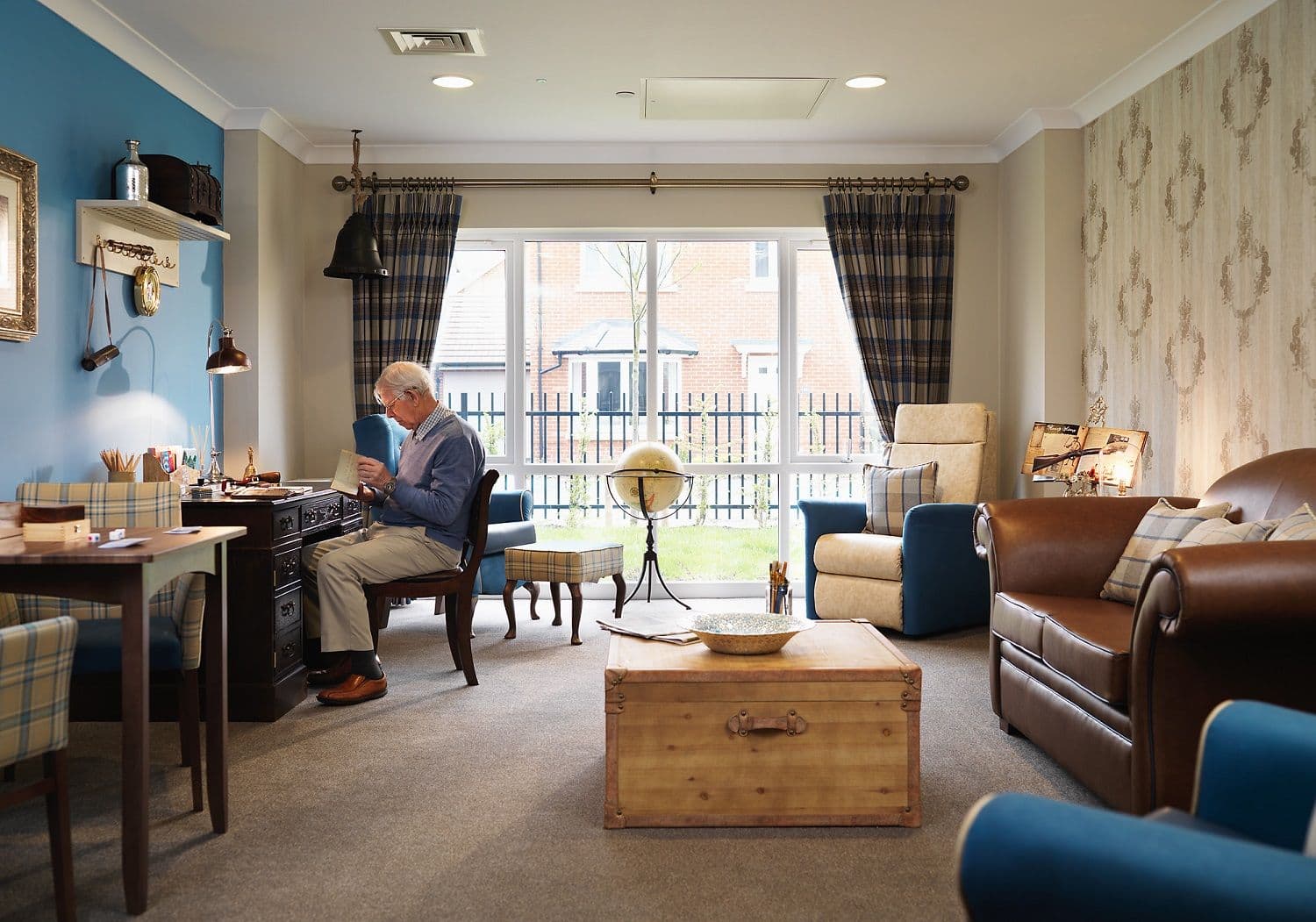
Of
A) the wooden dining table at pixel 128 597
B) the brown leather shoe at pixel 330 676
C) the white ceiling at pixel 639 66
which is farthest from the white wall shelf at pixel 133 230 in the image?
the wooden dining table at pixel 128 597

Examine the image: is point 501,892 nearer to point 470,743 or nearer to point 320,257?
point 470,743

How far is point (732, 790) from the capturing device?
8.16 feet

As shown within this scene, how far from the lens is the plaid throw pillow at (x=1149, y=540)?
302cm

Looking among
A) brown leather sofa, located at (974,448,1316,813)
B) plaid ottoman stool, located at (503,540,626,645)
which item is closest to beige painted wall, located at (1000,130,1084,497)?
brown leather sofa, located at (974,448,1316,813)

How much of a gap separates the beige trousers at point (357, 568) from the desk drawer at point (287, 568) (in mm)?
78

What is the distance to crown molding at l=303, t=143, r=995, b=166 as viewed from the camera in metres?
5.77

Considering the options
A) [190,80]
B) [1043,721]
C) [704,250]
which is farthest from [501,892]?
[704,250]

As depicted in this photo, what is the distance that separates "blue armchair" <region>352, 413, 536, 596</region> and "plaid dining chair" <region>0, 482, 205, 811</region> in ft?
6.76

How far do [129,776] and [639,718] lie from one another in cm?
109

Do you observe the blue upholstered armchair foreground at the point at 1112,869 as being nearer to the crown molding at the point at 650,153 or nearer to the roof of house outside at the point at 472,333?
the crown molding at the point at 650,153

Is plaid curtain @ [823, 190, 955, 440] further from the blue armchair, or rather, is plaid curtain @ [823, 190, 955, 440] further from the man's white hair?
the man's white hair

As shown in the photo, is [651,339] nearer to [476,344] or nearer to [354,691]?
[476,344]

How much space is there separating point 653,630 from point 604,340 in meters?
3.41

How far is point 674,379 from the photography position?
6.08 metres
